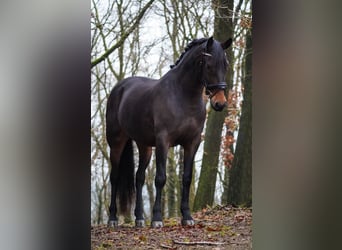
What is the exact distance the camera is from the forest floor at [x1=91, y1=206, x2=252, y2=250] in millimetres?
4258

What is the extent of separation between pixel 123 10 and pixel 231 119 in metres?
0.97

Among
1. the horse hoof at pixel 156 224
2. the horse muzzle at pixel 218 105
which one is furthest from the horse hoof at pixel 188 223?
the horse muzzle at pixel 218 105

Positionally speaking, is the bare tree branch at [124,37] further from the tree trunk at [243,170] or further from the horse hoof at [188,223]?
the horse hoof at [188,223]

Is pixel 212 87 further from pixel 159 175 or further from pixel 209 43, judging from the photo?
pixel 159 175

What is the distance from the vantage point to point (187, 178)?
170 inches

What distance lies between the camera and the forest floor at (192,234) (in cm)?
426

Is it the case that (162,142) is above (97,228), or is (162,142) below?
above

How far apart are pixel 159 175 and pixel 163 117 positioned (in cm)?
37

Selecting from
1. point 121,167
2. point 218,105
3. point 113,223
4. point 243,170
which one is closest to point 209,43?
point 218,105

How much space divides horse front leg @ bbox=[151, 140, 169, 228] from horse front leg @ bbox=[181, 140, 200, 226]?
0.44ft

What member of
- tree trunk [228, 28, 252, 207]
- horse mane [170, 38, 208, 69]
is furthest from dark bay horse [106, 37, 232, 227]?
tree trunk [228, 28, 252, 207]
